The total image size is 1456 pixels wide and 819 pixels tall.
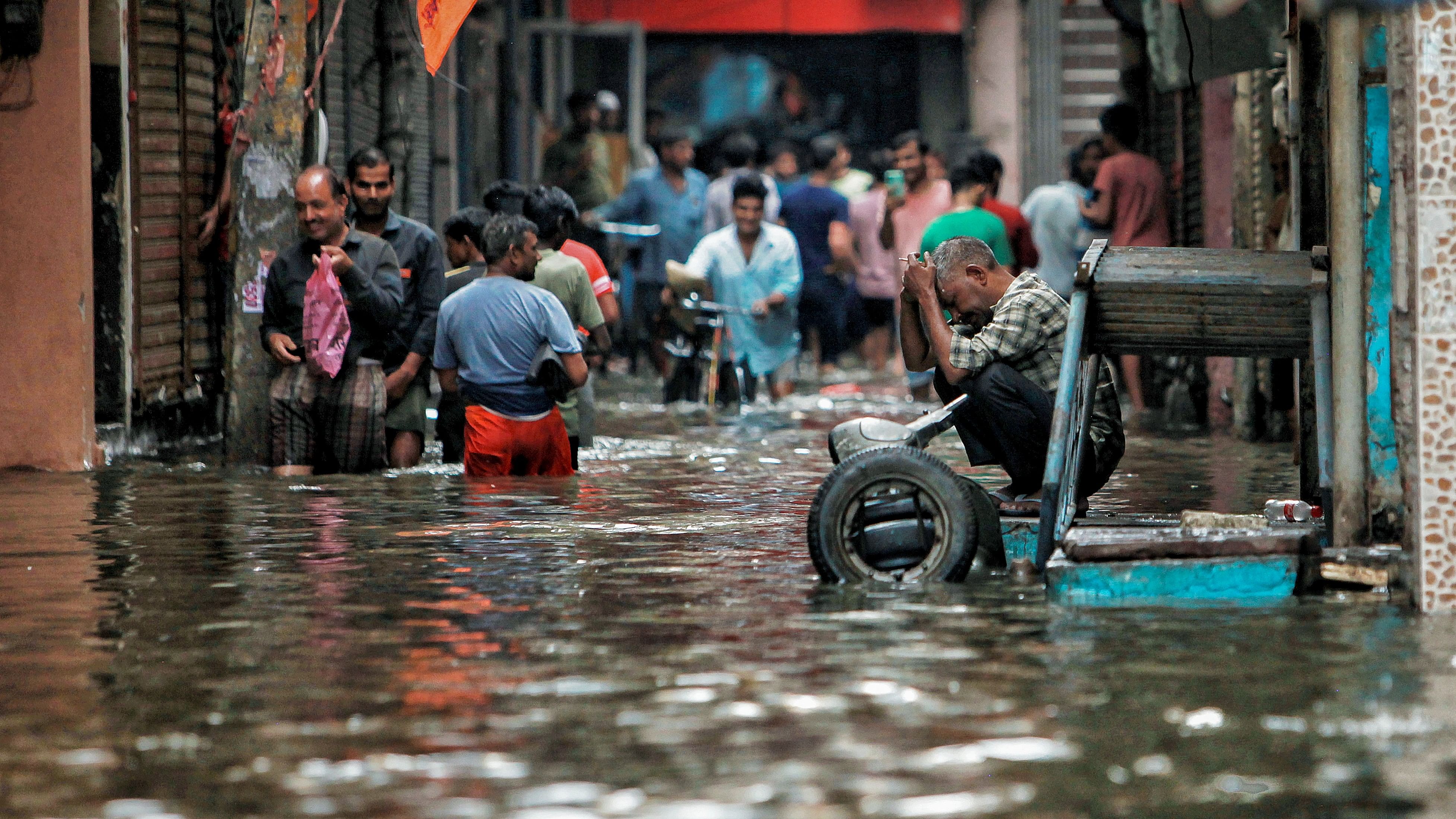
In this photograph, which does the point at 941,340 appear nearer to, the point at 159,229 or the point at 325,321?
the point at 325,321

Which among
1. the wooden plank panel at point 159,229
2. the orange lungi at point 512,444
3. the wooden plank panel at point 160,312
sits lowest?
the orange lungi at point 512,444

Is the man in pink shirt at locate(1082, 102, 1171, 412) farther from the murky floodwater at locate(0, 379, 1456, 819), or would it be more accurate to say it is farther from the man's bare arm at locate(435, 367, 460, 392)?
the murky floodwater at locate(0, 379, 1456, 819)

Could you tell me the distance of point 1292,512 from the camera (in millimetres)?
7719

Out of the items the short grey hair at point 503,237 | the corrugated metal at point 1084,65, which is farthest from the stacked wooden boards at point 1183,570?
the corrugated metal at point 1084,65

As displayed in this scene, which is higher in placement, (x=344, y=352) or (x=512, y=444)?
(x=344, y=352)

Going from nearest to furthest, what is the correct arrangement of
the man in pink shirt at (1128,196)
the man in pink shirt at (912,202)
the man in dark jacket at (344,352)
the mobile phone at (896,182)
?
1. the man in dark jacket at (344,352)
2. the man in pink shirt at (1128,196)
3. the man in pink shirt at (912,202)
4. the mobile phone at (896,182)

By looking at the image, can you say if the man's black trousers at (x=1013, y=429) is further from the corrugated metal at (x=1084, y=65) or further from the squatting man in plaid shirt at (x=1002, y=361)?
the corrugated metal at (x=1084, y=65)

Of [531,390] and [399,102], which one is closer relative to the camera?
[531,390]

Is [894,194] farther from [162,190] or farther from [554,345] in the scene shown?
[554,345]

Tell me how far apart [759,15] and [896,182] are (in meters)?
14.8

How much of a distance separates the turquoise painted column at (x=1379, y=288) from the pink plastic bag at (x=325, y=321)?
5.10 metres

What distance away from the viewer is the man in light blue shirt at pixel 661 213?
19.7 m

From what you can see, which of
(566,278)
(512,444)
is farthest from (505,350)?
(566,278)

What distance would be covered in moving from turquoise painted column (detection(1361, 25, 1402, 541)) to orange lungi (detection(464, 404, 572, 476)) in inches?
182
